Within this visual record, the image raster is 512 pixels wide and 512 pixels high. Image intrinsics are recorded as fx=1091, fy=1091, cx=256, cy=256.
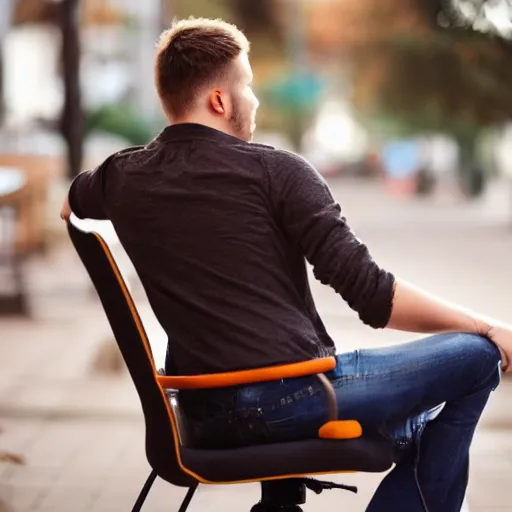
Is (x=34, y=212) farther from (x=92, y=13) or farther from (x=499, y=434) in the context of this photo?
(x=92, y=13)

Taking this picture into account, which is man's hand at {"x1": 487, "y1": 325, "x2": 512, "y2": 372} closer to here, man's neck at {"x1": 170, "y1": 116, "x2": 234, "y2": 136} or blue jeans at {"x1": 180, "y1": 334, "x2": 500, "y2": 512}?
blue jeans at {"x1": 180, "y1": 334, "x2": 500, "y2": 512}

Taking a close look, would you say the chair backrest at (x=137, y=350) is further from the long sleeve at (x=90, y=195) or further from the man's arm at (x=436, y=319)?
the man's arm at (x=436, y=319)

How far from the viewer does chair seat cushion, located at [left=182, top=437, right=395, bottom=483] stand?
224 centimetres

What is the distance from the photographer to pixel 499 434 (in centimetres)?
467

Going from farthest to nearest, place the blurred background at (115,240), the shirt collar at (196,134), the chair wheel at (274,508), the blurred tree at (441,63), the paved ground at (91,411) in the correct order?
1. the blurred tree at (441,63)
2. the blurred background at (115,240)
3. the paved ground at (91,411)
4. the chair wheel at (274,508)
5. the shirt collar at (196,134)

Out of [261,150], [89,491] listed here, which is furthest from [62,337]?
[261,150]

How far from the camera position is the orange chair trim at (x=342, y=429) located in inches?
87.8

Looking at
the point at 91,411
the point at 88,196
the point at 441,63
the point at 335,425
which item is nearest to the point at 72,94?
the point at 441,63

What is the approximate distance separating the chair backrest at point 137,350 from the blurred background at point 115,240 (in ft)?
0.88

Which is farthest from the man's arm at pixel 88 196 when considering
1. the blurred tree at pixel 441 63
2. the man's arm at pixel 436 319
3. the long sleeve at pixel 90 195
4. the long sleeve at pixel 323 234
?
the blurred tree at pixel 441 63

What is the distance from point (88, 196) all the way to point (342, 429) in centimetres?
82

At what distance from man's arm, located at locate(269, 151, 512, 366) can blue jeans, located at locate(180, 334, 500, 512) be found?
0.13ft

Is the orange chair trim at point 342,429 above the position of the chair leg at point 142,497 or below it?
above

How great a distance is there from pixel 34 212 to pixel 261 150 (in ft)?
30.2
